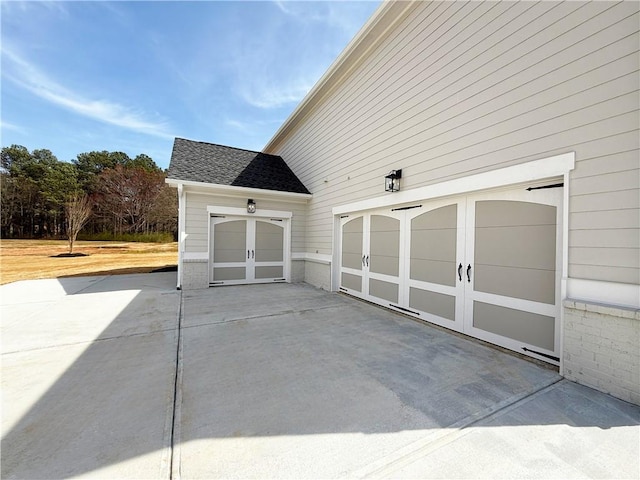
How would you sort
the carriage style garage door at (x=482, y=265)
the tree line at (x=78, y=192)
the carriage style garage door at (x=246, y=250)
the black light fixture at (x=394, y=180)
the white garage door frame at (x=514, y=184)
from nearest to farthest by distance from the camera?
the white garage door frame at (x=514, y=184) < the carriage style garage door at (x=482, y=265) < the black light fixture at (x=394, y=180) < the carriage style garage door at (x=246, y=250) < the tree line at (x=78, y=192)

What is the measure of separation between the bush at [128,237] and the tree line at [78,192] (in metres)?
0.45

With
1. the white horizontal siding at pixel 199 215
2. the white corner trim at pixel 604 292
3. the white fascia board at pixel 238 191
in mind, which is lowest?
the white corner trim at pixel 604 292

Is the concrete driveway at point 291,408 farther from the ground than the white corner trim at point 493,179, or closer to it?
closer to it

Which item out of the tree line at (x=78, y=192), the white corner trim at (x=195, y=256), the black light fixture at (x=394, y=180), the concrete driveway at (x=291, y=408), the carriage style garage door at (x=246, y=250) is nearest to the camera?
the concrete driveway at (x=291, y=408)

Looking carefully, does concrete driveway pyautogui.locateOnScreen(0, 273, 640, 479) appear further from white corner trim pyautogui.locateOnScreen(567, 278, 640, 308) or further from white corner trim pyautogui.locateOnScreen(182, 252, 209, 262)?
white corner trim pyautogui.locateOnScreen(182, 252, 209, 262)

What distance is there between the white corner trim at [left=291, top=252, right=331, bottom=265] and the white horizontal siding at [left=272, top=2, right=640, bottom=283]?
2.17m

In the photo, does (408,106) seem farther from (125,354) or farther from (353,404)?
(125,354)

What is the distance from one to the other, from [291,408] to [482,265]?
311 cm

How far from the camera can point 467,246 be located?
3.85 m

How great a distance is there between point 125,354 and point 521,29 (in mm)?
6187

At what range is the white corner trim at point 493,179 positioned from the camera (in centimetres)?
281

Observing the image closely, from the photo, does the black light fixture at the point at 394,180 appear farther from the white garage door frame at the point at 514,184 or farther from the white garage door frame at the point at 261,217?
the white garage door frame at the point at 261,217

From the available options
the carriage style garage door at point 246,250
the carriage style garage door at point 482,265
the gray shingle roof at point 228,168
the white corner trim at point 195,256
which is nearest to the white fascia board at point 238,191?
the gray shingle roof at point 228,168

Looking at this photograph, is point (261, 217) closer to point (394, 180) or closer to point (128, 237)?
point (394, 180)
